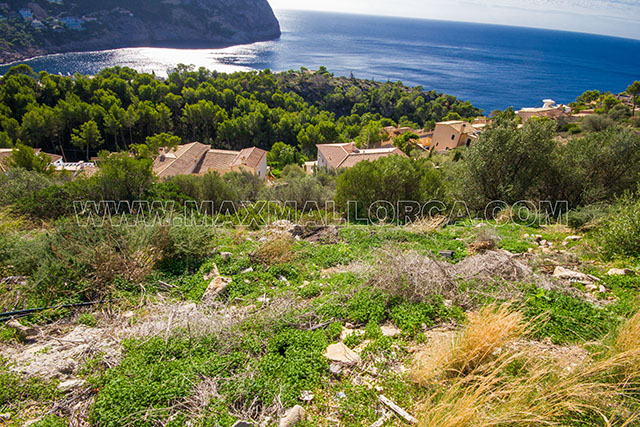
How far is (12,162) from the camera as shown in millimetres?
20406

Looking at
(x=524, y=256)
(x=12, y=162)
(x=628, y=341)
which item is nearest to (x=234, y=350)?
(x=628, y=341)

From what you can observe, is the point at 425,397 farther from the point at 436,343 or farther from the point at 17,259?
the point at 17,259

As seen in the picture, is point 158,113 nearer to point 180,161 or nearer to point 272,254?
point 180,161

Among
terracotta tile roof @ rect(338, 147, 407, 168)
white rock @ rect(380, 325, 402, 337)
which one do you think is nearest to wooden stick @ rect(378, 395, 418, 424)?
white rock @ rect(380, 325, 402, 337)

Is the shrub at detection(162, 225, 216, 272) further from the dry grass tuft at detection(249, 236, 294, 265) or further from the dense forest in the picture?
the dense forest

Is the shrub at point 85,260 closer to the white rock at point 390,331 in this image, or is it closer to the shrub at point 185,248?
the shrub at point 185,248

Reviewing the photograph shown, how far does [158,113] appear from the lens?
1666 inches

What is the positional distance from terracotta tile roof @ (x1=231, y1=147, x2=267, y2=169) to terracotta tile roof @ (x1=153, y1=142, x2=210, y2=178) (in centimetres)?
434

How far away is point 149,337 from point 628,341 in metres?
5.64

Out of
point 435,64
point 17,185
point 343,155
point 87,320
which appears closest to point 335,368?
point 87,320

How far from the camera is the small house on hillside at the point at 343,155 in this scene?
2938 centimetres

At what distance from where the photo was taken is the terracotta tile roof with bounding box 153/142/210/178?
1112 inches

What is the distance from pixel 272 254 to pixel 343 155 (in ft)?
84.6

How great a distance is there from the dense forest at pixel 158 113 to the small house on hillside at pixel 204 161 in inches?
384
